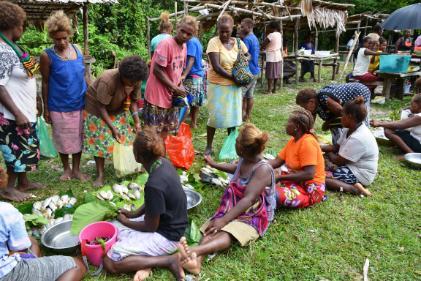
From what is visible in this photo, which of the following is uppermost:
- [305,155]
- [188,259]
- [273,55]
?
[273,55]

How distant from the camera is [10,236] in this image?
2.00m

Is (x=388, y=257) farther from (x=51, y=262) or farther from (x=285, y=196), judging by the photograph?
(x=51, y=262)

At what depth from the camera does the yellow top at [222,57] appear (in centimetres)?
451

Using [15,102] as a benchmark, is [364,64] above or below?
above

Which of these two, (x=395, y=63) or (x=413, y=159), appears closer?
(x=413, y=159)

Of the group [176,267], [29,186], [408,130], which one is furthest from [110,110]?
[408,130]

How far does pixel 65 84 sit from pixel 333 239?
2891 mm

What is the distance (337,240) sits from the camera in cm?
303

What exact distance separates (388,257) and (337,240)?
391mm

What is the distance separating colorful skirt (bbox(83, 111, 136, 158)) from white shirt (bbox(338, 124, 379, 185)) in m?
2.33

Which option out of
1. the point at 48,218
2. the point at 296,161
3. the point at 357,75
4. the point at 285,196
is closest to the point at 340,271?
the point at 285,196

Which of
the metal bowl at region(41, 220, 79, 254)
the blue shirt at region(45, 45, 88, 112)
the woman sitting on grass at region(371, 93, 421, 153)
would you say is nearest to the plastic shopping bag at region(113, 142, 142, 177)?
the blue shirt at region(45, 45, 88, 112)

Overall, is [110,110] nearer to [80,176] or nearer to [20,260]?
[80,176]

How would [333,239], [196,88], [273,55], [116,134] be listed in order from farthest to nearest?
[273,55] → [196,88] → [116,134] → [333,239]
